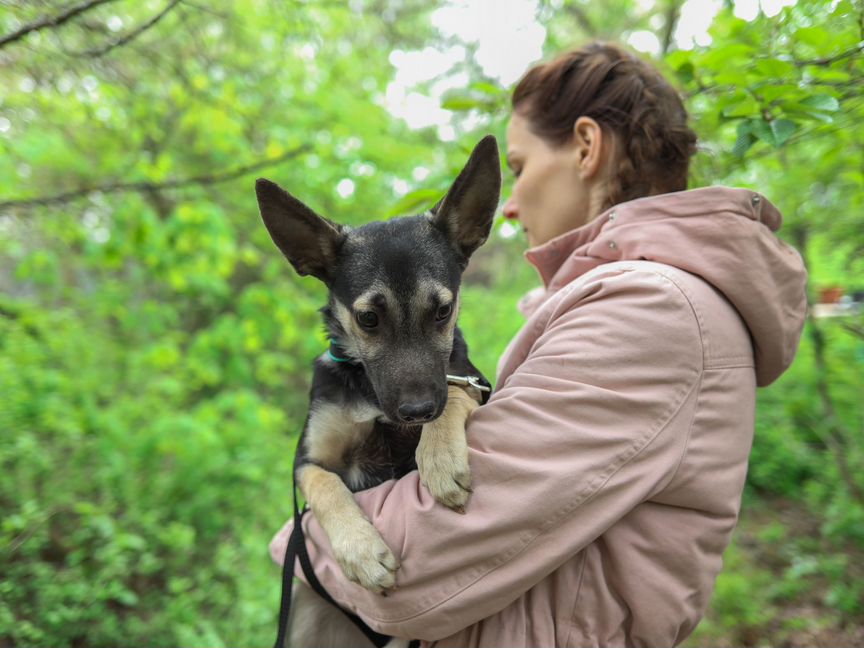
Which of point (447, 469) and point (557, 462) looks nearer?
point (557, 462)

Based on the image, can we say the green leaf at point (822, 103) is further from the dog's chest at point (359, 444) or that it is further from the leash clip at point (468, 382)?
the dog's chest at point (359, 444)

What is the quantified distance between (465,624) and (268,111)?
738 cm

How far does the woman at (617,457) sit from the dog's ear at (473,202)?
0.52 metres

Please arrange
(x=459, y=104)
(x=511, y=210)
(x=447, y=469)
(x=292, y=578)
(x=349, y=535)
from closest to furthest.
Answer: (x=447, y=469), (x=349, y=535), (x=292, y=578), (x=511, y=210), (x=459, y=104)

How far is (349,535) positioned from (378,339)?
80 centimetres

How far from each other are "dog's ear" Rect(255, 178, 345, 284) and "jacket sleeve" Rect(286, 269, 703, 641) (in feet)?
3.63

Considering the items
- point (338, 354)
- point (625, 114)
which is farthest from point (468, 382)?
point (625, 114)

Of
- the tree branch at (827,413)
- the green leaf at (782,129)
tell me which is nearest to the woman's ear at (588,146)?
the green leaf at (782,129)

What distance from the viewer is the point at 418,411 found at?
202 centimetres

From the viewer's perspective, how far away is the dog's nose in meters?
2.02

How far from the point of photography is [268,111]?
24.9 feet

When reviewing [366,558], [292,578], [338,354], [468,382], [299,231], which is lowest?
[292,578]

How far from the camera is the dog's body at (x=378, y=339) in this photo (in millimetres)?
2160

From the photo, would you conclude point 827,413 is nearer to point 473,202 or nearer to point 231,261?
point 473,202
